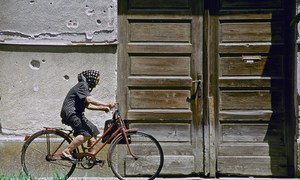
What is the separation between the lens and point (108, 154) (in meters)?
7.23

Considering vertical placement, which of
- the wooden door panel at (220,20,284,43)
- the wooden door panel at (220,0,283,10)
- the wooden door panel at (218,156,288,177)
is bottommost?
the wooden door panel at (218,156,288,177)

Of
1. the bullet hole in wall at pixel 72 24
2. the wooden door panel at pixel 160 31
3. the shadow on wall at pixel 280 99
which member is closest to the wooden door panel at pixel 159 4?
the wooden door panel at pixel 160 31

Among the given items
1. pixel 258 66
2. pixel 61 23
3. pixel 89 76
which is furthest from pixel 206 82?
pixel 61 23

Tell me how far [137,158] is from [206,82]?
4.78 ft

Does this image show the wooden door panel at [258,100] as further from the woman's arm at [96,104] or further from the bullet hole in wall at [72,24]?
the bullet hole in wall at [72,24]

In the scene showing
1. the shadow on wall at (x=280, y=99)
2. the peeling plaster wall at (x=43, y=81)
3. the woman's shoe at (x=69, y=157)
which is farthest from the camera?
the shadow on wall at (x=280, y=99)

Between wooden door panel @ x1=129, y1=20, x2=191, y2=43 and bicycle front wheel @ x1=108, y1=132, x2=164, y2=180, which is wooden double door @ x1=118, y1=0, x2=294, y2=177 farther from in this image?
bicycle front wheel @ x1=108, y1=132, x2=164, y2=180

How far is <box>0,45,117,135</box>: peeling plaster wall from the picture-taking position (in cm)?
801

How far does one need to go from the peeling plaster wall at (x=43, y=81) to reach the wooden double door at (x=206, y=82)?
28cm

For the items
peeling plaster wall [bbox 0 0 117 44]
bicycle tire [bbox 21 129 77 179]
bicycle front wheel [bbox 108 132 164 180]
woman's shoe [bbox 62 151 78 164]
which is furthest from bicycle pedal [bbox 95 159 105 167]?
peeling plaster wall [bbox 0 0 117 44]

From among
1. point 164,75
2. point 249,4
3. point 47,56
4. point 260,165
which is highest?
point 249,4

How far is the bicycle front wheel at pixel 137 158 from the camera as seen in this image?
24.3ft

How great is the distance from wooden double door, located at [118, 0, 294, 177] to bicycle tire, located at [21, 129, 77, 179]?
1.09 m

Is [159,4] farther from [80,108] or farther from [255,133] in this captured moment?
[255,133]
